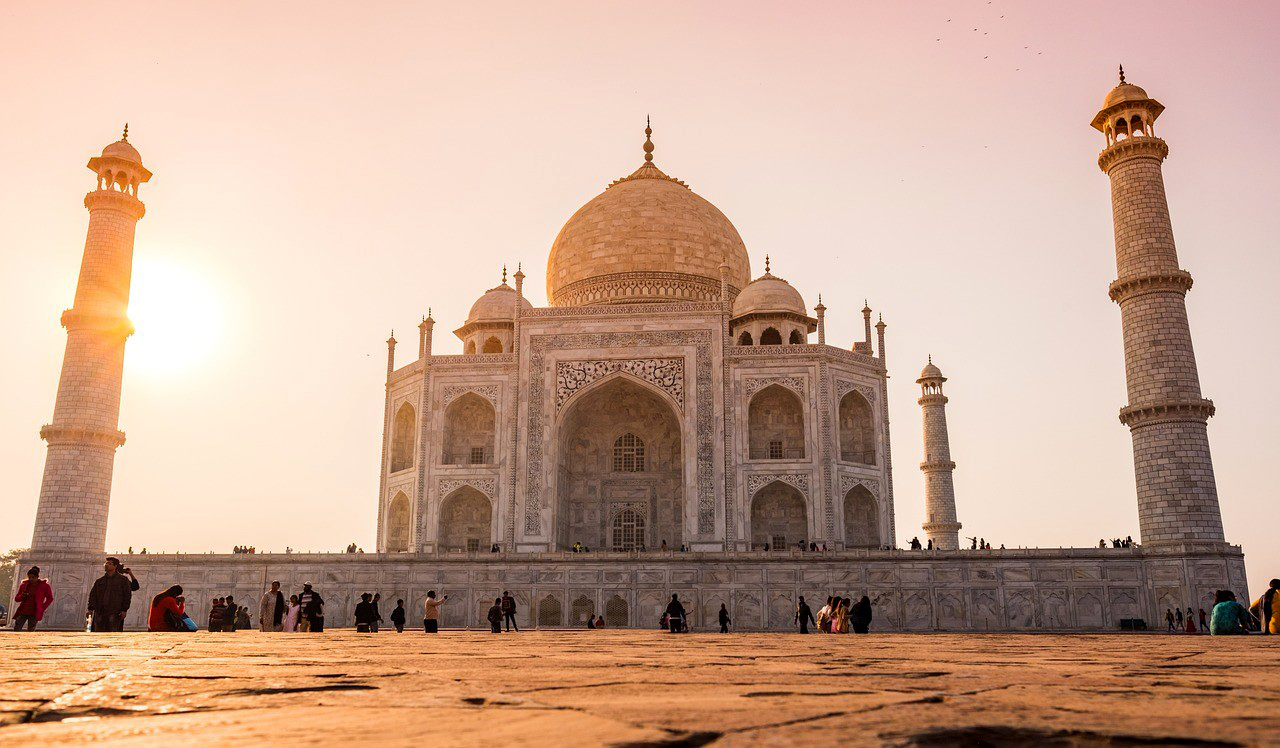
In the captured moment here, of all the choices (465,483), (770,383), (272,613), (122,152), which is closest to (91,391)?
(122,152)

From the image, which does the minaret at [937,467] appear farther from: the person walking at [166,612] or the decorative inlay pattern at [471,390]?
the person walking at [166,612]

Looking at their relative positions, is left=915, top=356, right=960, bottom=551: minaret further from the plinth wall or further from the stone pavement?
the stone pavement

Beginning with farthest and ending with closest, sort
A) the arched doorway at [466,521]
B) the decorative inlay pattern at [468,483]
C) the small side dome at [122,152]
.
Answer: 1. the arched doorway at [466,521]
2. the decorative inlay pattern at [468,483]
3. the small side dome at [122,152]

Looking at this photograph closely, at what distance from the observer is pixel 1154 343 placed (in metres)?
17.8

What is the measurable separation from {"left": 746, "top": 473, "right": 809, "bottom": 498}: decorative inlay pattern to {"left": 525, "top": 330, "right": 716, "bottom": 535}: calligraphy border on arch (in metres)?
0.92

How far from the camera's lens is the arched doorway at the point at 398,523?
25.8m

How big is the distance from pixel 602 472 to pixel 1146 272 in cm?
1338

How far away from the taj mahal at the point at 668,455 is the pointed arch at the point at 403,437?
0.08 m

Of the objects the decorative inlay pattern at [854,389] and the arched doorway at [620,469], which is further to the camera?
the arched doorway at [620,469]

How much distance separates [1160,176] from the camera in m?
18.9

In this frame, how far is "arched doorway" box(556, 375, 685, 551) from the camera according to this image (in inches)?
1004

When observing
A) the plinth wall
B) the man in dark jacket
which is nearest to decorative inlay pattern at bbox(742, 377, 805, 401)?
the plinth wall

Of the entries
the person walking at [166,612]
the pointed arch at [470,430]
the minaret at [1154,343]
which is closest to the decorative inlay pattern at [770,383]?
the pointed arch at [470,430]

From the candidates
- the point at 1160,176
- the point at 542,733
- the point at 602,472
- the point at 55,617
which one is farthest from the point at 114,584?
the point at 1160,176
